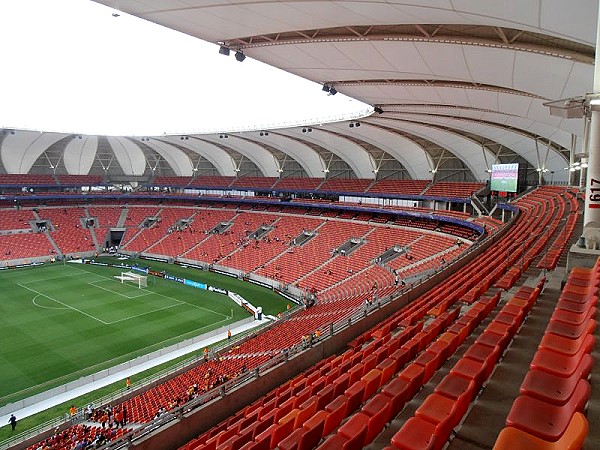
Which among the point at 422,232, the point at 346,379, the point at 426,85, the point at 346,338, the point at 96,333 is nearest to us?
the point at 346,379

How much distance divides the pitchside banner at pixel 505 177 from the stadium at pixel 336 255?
17 cm

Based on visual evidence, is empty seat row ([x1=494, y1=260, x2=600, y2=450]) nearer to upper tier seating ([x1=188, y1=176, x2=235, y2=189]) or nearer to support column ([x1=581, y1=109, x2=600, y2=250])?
Result: support column ([x1=581, y1=109, x2=600, y2=250])

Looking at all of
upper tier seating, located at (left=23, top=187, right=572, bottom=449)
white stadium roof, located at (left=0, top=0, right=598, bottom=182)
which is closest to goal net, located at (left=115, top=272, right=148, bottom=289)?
white stadium roof, located at (left=0, top=0, right=598, bottom=182)

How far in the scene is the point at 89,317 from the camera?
29.2 m

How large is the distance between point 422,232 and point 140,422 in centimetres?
2926

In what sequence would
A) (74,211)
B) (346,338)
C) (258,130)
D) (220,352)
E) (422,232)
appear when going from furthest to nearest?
(74,211), (258,130), (422,232), (220,352), (346,338)

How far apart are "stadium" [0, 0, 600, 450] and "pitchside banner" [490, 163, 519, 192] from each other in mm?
165

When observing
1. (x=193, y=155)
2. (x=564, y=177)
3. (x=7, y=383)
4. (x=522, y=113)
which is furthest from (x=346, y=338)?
(x=193, y=155)

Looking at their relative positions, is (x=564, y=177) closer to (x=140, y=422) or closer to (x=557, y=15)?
(x=557, y=15)

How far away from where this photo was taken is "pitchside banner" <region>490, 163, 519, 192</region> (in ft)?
95.3

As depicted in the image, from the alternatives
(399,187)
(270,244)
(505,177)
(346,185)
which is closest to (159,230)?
(270,244)

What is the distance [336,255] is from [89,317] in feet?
70.1

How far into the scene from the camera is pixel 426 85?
1831 cm

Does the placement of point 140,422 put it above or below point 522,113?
below
